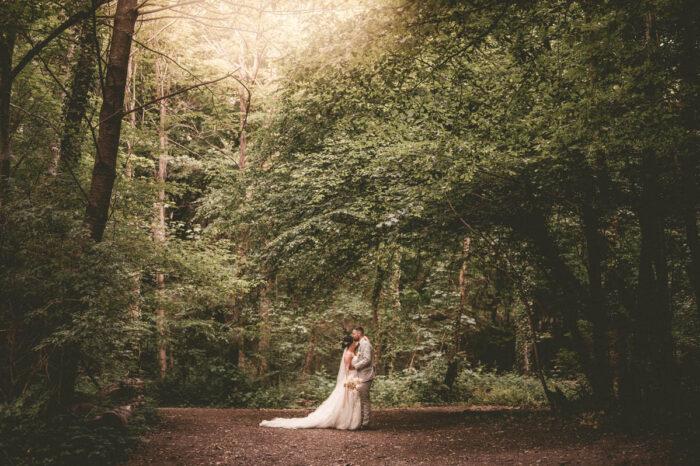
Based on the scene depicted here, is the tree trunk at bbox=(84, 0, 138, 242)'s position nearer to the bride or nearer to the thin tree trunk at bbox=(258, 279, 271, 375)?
the bride

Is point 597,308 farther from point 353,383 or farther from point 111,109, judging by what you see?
point 111,109

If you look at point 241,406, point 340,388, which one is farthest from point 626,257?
point 241,406

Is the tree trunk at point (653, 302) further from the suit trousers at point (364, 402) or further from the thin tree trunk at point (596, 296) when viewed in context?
the suit trousers at point (364, 402)

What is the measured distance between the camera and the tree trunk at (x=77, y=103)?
8.21 metres

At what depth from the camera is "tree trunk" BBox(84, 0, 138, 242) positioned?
693 cm

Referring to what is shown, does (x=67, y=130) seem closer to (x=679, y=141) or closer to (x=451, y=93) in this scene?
(x=451, y=93)

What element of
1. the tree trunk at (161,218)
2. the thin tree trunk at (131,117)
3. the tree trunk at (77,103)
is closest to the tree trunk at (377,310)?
the tree trunk at (161,218)

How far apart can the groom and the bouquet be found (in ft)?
0.20

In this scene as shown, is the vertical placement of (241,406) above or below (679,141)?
below

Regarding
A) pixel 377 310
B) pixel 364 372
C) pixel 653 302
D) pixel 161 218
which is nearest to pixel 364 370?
pixel 364 372

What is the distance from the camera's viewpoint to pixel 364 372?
9.50 meters

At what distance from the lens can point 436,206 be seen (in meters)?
9.35

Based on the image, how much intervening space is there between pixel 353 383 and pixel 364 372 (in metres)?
0.31

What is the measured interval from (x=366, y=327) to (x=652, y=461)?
1486 cm
